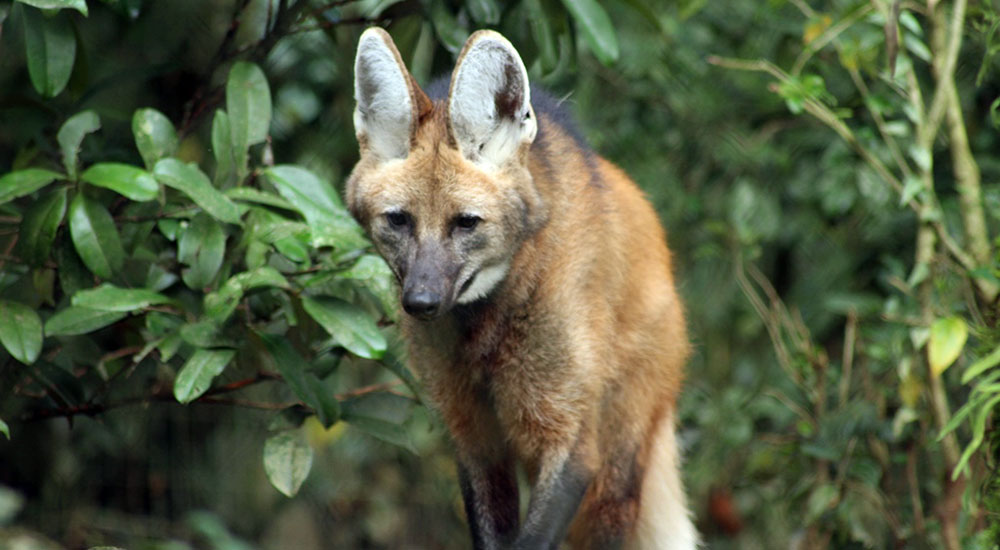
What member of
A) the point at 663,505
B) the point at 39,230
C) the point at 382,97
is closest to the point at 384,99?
the point at 382,97

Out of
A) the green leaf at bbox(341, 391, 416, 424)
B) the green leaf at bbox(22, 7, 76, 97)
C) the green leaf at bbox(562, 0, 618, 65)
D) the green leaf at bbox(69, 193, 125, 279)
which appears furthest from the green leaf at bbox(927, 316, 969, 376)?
the green leaf at bbox(22, 7, 76, 97)

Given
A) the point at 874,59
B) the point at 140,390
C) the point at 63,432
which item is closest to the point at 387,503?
the point at 63,432

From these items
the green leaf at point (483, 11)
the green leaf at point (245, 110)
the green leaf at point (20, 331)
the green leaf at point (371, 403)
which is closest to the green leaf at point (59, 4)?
the green leaf at point (245, 110)

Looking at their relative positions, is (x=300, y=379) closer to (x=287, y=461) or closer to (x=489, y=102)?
(x=287, y=461)

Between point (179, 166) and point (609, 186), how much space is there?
103cm

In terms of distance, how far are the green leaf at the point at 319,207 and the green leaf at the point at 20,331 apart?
64cm

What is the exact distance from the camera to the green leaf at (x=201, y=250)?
8.39ft

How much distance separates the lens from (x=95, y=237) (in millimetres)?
2500

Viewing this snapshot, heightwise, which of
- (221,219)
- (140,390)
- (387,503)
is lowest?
(387,503)

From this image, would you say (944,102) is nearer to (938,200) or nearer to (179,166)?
(938,200)

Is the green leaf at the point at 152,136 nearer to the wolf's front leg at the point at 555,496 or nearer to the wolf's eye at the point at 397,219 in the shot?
the wolf's eye at the point at 397,219

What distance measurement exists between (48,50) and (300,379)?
0.98m

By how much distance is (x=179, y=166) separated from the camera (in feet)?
8.24

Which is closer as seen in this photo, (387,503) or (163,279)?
(163,279)
